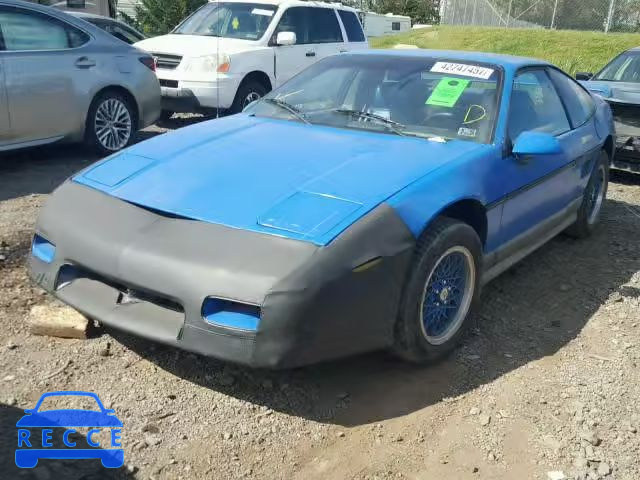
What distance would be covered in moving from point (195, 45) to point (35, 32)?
278cm

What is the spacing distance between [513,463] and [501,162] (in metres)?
1.71

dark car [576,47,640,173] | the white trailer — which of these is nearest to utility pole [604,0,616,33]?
the white trailer

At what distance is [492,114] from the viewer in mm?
3855

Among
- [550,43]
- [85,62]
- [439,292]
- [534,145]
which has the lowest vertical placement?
[550,43]

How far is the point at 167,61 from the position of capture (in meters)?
8.80

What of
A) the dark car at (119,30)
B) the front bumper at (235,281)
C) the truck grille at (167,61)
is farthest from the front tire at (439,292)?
the dark car at (119,30)

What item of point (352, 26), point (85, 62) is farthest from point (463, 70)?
point (352, 26)

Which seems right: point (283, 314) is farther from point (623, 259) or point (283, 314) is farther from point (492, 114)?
point (623, 259)

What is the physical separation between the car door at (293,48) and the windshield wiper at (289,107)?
16.2 feet

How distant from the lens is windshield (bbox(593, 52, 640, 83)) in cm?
839

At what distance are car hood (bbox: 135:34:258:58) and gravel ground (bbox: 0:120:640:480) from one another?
5316 mm

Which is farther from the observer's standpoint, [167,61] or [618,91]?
[167,61]

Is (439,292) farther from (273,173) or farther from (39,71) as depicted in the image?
(39,71)

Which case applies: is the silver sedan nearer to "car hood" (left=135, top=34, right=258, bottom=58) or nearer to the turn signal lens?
the turn signal lens
